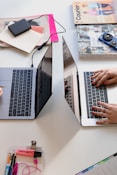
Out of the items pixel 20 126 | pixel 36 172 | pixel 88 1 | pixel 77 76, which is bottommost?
pixel 36 172

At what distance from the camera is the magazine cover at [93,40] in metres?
1.14

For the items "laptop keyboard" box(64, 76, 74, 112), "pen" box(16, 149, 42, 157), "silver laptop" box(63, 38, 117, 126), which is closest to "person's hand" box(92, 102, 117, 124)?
"silver laptop" box(63, 38, 117, 126)

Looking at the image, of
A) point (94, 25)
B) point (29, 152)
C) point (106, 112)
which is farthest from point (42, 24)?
point (29, 152)

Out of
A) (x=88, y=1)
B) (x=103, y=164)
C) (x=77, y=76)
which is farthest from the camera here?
(x=88, y=1)

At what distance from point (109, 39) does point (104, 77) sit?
266 millimetres

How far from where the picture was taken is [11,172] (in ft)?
2.55

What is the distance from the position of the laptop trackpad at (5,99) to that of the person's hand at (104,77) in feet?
1.28

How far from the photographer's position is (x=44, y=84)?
2.96ft

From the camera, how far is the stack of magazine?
114 centimetres

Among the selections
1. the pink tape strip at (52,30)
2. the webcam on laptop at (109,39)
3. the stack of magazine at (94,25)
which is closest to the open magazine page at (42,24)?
the pink tape strip at (52,30)

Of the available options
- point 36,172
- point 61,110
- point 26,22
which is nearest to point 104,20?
point 26,22

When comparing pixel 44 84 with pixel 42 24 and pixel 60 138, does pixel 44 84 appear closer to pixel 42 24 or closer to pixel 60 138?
pixel 60 138

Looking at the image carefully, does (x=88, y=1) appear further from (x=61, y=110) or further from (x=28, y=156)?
(x=28, y=156)

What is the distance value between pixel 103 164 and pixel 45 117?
0.98 feet
